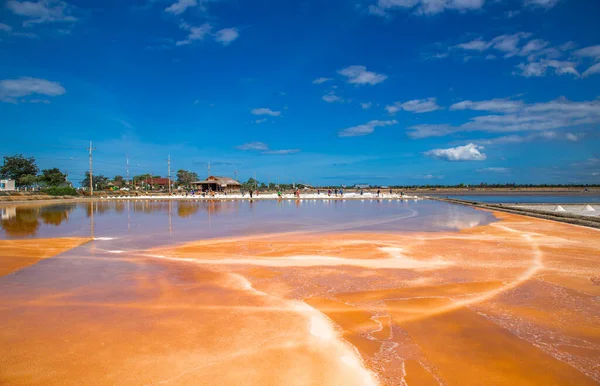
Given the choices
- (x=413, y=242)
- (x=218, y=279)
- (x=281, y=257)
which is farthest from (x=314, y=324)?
(x=413, y=242)

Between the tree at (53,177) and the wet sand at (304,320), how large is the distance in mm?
71926

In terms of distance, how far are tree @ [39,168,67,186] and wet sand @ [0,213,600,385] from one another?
7193 centimetres

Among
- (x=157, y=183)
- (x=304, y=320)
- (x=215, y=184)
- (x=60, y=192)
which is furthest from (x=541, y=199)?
(x=157, y=183)

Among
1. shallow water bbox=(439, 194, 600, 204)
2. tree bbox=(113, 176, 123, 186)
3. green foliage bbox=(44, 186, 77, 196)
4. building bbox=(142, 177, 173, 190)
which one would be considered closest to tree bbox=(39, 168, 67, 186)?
green foliage bbox=(44, 186, 77, 196)

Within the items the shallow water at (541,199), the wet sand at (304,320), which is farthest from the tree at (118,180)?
the wet sand at (304,320)

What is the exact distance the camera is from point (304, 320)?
221 inches

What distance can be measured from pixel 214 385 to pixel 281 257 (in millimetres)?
6604

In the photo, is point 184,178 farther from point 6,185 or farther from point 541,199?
point 541,199

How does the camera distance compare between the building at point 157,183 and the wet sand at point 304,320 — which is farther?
the building at point 157,183

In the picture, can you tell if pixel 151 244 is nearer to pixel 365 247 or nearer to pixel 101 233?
pixel 101 233

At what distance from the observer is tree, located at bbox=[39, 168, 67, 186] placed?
6762 cm

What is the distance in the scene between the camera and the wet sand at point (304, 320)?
4102mm

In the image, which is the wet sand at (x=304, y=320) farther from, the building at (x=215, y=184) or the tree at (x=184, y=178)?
the tree at (x=184, y=178)

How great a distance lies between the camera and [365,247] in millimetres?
11977
